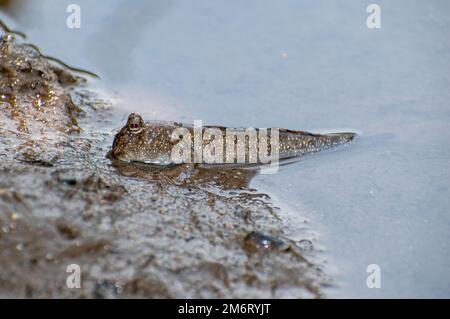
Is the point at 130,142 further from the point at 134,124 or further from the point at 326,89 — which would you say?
the point at 326,89

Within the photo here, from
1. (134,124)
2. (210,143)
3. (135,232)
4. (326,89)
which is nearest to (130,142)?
(134,124)

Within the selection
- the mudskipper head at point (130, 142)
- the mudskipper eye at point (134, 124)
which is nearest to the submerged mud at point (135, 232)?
the mudskipper head at point (130, 142)

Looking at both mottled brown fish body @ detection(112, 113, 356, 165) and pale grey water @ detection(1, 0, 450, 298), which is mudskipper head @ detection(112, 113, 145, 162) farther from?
pale grey water @ detection(1, 0, 450, 298)

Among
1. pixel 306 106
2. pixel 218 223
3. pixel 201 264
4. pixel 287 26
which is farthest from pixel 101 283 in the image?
pixel 287 26

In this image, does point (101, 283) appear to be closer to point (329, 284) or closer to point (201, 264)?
point (201, 264)

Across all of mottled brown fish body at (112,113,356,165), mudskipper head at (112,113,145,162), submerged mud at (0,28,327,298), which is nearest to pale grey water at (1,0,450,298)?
mottled brown fish body at (112,113,356,165)
